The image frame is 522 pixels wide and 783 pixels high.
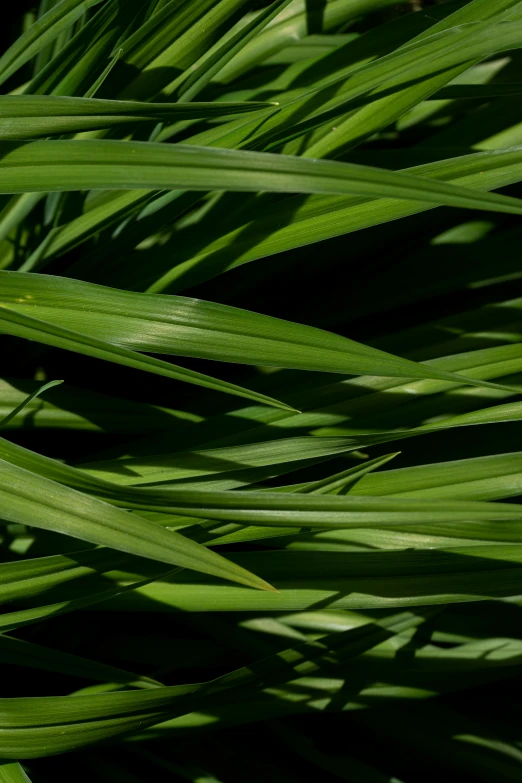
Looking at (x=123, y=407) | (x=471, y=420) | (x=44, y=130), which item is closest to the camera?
(x=44, y=130)

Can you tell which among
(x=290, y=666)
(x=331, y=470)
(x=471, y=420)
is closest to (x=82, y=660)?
(x=290, y=666)

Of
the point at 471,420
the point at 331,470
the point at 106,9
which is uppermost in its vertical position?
the point at 106,9

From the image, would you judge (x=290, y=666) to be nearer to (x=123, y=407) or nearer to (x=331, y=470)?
(x=331, y=470)

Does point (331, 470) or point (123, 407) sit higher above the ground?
point (123, 407)

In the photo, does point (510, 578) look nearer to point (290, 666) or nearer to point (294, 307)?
point (290, 666)

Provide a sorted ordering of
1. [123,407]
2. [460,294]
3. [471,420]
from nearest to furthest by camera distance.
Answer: [471,420]
[123,407]
[460,294]

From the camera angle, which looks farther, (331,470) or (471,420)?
(331,470)
